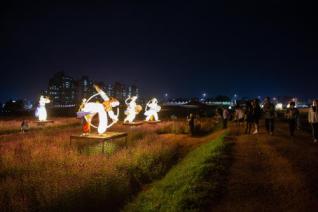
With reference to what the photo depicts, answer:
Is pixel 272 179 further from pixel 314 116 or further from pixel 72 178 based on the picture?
pixel 314 116

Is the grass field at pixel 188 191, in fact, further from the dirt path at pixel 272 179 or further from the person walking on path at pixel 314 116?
the person walking on path at pixel 314 116

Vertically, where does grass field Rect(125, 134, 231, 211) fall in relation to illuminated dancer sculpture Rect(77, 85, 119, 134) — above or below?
below

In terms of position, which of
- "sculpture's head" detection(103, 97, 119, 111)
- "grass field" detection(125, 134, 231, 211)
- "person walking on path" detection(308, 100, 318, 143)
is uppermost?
"sculpture's head" detection(103, 97, 119, 111)

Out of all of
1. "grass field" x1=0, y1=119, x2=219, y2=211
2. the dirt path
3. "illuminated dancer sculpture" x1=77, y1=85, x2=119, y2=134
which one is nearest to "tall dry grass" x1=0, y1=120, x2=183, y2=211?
"grass field" x1=0, y1=119, x2=219, y2=211

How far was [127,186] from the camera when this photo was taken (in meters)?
8.59

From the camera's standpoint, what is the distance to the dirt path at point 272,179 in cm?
629

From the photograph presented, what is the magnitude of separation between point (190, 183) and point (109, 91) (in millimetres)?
157496

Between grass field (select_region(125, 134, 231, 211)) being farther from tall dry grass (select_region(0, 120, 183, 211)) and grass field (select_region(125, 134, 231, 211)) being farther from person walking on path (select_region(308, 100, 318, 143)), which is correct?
person walking on path (select_region(308, 100, 318, 143))

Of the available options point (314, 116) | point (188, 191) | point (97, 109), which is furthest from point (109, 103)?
point (314, 116)

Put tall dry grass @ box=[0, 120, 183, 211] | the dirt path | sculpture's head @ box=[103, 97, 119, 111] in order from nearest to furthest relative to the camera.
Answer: the dirt path, tall dry grass @ box=[0, 120, 183, 211], sculpture's head @ box=[103, 97, 119, 111]

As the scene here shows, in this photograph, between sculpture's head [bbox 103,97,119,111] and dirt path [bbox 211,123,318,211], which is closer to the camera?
dirt path [bbox 211,123,318,211]

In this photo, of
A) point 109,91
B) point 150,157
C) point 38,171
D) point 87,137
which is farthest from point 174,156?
point 109,91

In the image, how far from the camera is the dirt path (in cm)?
629

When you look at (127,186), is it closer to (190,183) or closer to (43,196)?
(190,183)
